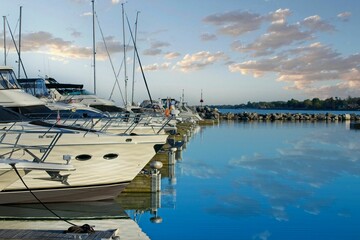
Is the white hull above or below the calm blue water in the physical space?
above

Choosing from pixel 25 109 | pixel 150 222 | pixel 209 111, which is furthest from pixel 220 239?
pixel 209 111

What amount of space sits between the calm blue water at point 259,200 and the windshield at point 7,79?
7018mm

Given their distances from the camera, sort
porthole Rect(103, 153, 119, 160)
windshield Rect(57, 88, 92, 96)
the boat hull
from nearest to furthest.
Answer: the boat hull
porthole Rect(103, 153, 119, 160)
windshield Rect(57, 88, 92, 96)

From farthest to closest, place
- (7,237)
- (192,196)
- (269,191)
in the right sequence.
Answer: (269,191) < (192,196) < (7,237)

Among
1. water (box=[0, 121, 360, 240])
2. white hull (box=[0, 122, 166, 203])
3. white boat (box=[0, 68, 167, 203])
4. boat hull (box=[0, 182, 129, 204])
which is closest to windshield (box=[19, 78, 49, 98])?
water (box=[0, 121, 360, 240])

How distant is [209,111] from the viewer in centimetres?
10075

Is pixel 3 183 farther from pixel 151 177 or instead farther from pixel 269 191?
pixel 269 191

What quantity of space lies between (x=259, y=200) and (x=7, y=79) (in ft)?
33.7

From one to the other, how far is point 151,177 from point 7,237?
735cm

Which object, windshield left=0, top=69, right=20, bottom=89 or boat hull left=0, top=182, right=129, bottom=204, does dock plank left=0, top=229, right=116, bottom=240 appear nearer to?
boat hull left=0, top=182, right=129, bottom=204

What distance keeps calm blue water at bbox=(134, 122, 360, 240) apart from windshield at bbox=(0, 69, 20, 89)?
7.02m

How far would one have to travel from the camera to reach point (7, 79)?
17.2 m

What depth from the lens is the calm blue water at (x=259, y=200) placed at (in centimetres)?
1306

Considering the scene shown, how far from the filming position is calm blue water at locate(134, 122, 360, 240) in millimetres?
13062
